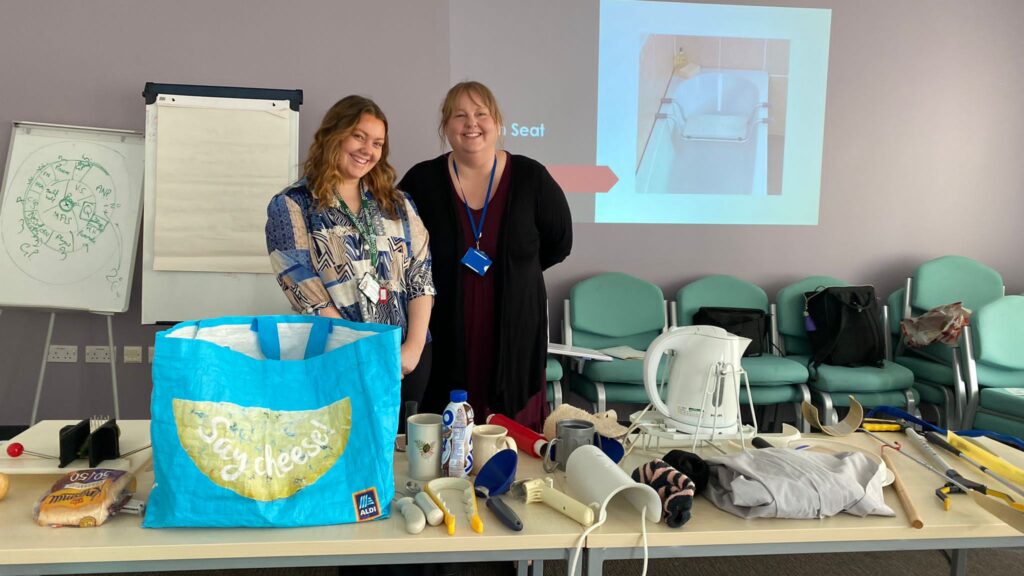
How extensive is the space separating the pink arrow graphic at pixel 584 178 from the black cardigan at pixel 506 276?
1494mm

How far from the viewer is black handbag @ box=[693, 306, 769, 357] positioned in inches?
134

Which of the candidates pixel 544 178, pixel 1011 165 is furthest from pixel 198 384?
pixel 1011 165

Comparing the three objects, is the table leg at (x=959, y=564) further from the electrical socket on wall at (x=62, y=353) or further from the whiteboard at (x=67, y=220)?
the electrical socket on wall at (x=62, y=353)

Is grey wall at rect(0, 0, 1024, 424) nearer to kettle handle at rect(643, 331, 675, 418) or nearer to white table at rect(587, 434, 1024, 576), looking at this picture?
kettle handle at rect(643, 331, 675, 418)

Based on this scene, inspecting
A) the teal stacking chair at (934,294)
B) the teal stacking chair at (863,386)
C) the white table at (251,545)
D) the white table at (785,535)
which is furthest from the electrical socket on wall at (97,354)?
the teal stacking chair at (934,294)

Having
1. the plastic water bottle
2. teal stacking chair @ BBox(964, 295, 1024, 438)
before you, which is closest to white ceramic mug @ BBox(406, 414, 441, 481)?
the plastic water bottle

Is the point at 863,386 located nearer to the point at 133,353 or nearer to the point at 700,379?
the point at 700,379

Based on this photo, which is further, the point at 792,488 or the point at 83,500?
the point at 792,488

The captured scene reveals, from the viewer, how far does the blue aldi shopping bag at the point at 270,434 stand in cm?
102

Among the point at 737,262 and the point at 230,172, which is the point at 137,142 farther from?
the point at 737,262

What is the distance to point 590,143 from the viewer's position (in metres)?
3.59

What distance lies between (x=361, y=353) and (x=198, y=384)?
0.24 meters

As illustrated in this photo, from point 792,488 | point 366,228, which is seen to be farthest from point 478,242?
point 792,488

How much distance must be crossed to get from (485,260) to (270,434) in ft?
3.37
